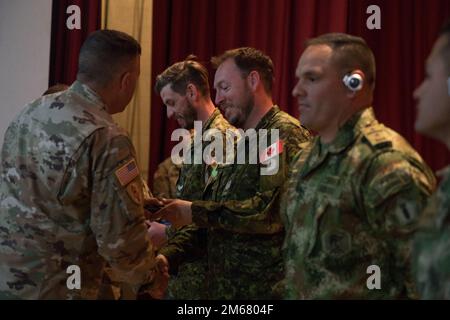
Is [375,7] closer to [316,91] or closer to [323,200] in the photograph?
[316,91]

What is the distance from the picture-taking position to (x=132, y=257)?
224 cm

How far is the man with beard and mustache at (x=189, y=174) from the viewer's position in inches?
119

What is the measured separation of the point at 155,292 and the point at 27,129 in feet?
2.49

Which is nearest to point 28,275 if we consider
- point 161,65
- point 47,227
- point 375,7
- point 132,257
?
point 47,227

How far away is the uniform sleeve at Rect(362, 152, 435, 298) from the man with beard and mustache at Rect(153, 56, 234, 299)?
131 cm

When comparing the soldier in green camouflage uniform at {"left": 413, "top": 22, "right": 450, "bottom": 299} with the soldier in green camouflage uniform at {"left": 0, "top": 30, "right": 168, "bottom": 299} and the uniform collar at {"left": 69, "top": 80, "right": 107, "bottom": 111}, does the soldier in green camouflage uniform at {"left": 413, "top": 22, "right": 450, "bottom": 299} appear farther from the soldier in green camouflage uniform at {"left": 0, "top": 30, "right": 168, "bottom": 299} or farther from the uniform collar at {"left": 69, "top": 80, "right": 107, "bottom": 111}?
the uniform collar at {"left": 69, "top": 80, "right": 107, "bottom": 111}

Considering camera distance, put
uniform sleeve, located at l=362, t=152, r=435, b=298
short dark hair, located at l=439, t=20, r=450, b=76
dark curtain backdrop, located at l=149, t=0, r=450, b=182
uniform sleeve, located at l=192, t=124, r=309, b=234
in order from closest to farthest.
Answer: short dark hair, located at l=439, t=20, r=450, b=76 → uniform sleeve, located at l=362, t=152, r=435, b=298 → uniform sleeve, located at l=192, t=124, r=309, b=234 → dark curtain backdrop, located at l=149, t=0, r=450, b=182

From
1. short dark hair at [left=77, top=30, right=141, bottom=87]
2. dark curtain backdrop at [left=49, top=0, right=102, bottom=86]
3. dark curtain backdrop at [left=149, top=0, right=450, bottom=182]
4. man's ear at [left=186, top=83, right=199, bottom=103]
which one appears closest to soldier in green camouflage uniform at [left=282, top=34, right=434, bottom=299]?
short dark hair at [left=77, top=30, right=141, bottom=87]

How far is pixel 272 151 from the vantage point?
2.65 meters

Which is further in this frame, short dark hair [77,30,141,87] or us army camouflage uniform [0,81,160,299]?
short dark hair [77,30,141,87]

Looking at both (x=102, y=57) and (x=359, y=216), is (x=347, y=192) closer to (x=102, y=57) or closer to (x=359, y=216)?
(x=359, y=216)

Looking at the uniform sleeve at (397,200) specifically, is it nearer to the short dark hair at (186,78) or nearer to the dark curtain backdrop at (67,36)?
the short dark hair at (186,78)

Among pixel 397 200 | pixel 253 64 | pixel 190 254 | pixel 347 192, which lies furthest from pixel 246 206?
pixel 397 200

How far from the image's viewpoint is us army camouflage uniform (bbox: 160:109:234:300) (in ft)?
9.89
